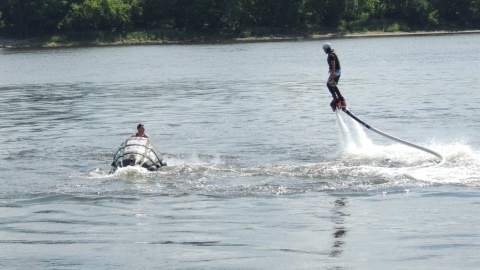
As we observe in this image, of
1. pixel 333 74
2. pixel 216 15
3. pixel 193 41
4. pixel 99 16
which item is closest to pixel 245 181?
pixel 333 74

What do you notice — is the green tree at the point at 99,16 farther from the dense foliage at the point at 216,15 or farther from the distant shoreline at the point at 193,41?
the distant shoreline at the point at 193,41

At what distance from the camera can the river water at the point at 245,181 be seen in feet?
54.9

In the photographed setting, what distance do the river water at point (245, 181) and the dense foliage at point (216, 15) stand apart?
80.8m

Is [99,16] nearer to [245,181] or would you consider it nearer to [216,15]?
[216,15]

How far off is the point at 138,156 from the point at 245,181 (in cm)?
287

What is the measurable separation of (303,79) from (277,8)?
7938 centimetres

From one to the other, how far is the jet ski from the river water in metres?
0.31

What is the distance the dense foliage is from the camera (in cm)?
13450

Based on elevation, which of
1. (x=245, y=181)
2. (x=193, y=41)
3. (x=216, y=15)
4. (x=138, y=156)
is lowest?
(x=193, y=41)

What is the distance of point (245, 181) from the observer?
23828 millimetres

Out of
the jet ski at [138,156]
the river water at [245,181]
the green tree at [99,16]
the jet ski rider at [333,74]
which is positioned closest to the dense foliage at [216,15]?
the green tree at [99,16]

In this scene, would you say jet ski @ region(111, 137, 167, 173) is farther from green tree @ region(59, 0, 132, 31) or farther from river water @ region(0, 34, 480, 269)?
green tree @ region(59, 0, 132, 31)

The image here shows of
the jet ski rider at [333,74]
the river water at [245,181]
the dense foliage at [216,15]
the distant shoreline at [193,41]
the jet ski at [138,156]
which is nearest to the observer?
the river water at [245,181]

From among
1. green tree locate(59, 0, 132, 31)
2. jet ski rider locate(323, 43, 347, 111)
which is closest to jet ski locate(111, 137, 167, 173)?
jet ski rider locate(323, 43, 347, 111)
